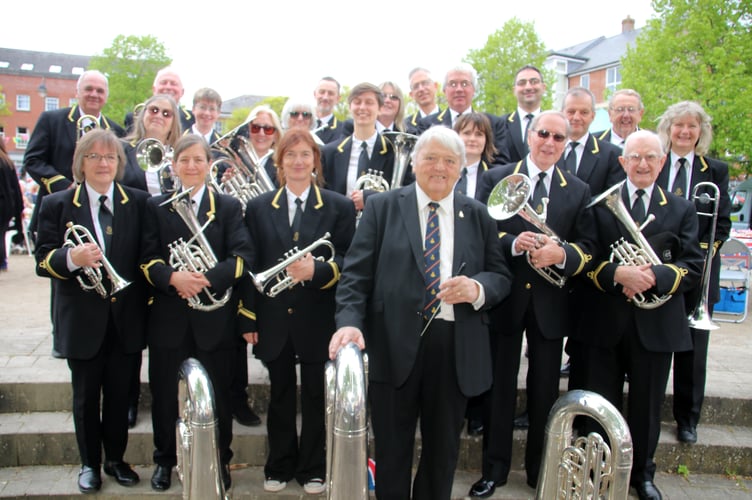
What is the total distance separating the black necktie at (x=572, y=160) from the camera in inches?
178

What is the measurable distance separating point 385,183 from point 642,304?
6.55ft

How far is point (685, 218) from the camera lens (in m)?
3.79

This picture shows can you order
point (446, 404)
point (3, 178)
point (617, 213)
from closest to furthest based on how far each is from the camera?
point (446, 404) < point (617, 213) < point (3, 178)

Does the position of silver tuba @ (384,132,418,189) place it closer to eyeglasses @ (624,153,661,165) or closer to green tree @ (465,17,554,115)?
eyeglasses @ (624,153,661,165)

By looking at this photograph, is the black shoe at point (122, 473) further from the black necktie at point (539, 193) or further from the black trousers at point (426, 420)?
the black necktie at point (539, 193)

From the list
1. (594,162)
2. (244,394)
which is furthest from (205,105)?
(594,162)

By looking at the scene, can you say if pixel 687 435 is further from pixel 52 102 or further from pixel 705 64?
pixel 52 102

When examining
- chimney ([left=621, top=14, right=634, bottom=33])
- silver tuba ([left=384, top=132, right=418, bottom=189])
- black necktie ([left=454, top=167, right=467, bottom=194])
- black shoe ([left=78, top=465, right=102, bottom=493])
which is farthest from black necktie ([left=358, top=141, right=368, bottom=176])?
chimney ([left=621, top=14, right=634, bottom=33])

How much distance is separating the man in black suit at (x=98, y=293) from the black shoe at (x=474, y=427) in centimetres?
242

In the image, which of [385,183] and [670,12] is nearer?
[385,183]

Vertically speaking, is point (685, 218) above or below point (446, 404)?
above

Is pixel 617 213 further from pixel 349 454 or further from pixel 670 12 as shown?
pixel 670 12

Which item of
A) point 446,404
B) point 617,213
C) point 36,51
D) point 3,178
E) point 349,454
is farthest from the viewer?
point 36,51

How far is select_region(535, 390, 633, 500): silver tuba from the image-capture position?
101 inches
